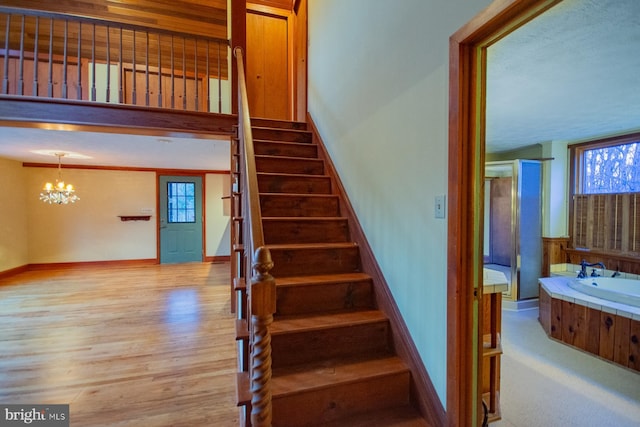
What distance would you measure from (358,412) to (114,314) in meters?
3.49

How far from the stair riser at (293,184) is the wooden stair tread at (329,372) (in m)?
1.56

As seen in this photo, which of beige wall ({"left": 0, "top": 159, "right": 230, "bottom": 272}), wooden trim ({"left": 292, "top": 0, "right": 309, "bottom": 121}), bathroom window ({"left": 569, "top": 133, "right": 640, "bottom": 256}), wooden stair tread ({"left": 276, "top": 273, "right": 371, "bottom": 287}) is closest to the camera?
wooden stair tread ({"left": 276, "top": 273, "right": 371, "bottom": 287})

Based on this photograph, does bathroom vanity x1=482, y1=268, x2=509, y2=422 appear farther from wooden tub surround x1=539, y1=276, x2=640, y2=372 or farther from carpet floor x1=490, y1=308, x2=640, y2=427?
wooden tub surround x1=539, y1=276, x2=640, y2=372

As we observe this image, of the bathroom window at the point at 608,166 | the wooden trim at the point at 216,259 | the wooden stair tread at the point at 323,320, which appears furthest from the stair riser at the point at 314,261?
the wooden trim at the point at 216,259

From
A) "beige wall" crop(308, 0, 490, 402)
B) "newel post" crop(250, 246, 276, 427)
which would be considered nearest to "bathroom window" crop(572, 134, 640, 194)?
"beige wall" crop(308, 0, 490, 402)

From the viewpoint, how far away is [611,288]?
329 centimetres

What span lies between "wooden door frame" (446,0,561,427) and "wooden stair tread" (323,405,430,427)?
0.23 metres

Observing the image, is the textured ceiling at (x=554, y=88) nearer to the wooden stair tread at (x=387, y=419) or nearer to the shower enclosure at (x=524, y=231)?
the shower enclosure at (x=524, y=231)

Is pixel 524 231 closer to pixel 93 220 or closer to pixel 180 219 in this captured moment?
pixel 180 219

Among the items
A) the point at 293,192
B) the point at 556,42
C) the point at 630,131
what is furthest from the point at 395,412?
the point at 630,131

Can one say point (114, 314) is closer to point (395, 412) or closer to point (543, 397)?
point (395, 412)

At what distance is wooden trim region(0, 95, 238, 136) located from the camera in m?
2.89

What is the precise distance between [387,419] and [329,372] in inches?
14.5

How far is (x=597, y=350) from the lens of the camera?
268 centimetres
